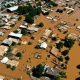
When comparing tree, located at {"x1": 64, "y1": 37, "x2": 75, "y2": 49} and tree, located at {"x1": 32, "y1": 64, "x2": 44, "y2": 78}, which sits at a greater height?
tree, located at {"x1": 32, "y1": 64, "x2": 44, "y2": 78}

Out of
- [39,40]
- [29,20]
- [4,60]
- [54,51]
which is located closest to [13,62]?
[4,60]

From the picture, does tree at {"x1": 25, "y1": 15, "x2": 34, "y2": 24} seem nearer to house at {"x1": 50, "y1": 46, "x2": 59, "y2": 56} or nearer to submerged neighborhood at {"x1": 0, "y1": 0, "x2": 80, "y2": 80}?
submerged neighborhood at {"x1": 0, "y1": 0, "x2": 80, "y2": 80}

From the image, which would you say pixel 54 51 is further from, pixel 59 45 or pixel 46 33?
pixel 46 33

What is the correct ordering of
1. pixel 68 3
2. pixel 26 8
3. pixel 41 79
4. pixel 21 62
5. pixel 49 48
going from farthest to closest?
pixel 68 3 < pixel 26 8 < pixel 49 48 < pixel 21 62 < pixel 41 79

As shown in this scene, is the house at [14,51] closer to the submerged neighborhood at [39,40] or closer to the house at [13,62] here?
the submerged neighborhood at [39,40]

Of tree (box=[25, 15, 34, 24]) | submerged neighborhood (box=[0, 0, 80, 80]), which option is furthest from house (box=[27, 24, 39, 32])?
tree (box=[25, 15, 34, 24])

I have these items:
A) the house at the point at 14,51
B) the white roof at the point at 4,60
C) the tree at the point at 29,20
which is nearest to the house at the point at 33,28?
the tree at the point at 29,20

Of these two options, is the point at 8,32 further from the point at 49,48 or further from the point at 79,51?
the point at 79,51

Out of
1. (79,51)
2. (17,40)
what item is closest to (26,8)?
(17,40)
